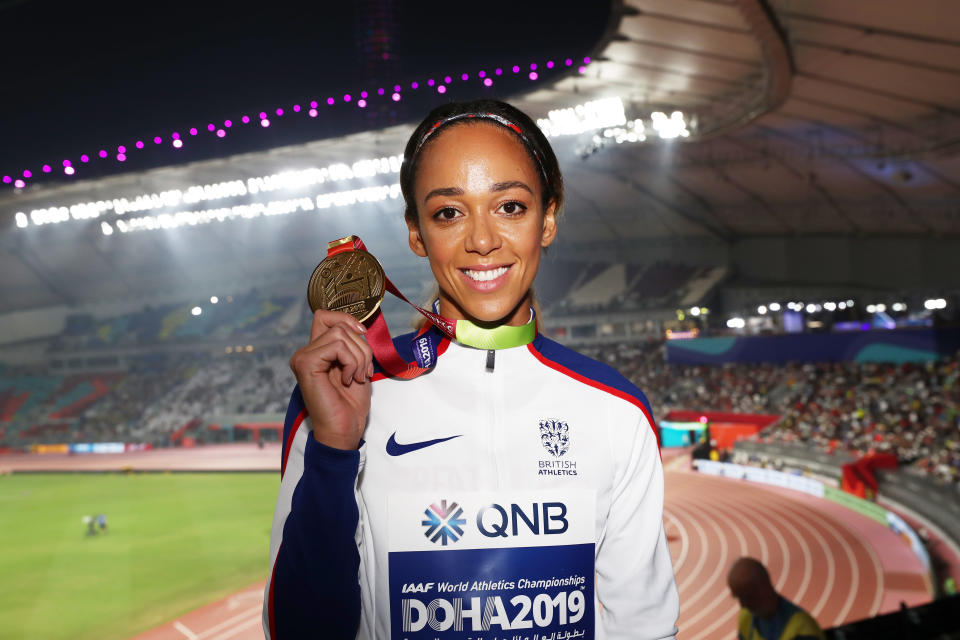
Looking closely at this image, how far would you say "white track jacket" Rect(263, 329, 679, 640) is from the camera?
1803 mm

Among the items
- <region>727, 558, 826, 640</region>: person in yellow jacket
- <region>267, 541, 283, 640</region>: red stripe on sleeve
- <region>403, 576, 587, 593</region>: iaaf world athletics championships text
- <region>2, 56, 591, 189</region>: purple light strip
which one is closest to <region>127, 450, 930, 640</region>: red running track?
<region>727, 558, 826, 640</region>: person in yellow jacket

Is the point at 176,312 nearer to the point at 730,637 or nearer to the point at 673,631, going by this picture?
the point at 730,637

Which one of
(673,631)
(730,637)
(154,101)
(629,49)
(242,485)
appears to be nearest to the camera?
(673,631)

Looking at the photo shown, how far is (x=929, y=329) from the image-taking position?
2145 centimetres

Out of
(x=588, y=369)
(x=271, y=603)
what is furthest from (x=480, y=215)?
(x=271, y=603)

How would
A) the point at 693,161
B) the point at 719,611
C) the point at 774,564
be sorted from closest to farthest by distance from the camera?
the point at 719,611, the point at 774,564, the point at 693,161

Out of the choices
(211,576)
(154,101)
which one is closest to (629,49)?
(211,576)

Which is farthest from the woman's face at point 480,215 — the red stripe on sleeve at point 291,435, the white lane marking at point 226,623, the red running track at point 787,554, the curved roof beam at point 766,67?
the curved roof beam at point 766,67

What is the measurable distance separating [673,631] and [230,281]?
4152 cm

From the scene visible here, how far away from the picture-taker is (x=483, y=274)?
1.88m

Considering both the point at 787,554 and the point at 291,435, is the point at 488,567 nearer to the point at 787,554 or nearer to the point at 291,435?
the point at 291,435

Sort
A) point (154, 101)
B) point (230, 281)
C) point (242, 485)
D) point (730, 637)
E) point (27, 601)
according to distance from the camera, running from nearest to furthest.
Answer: point (730, 637) < point (27, 601) < point (242, 485) < point (154, 101) < point (230, 281)

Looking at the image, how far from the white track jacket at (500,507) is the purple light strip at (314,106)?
62.7ft

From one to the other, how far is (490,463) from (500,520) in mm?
148
